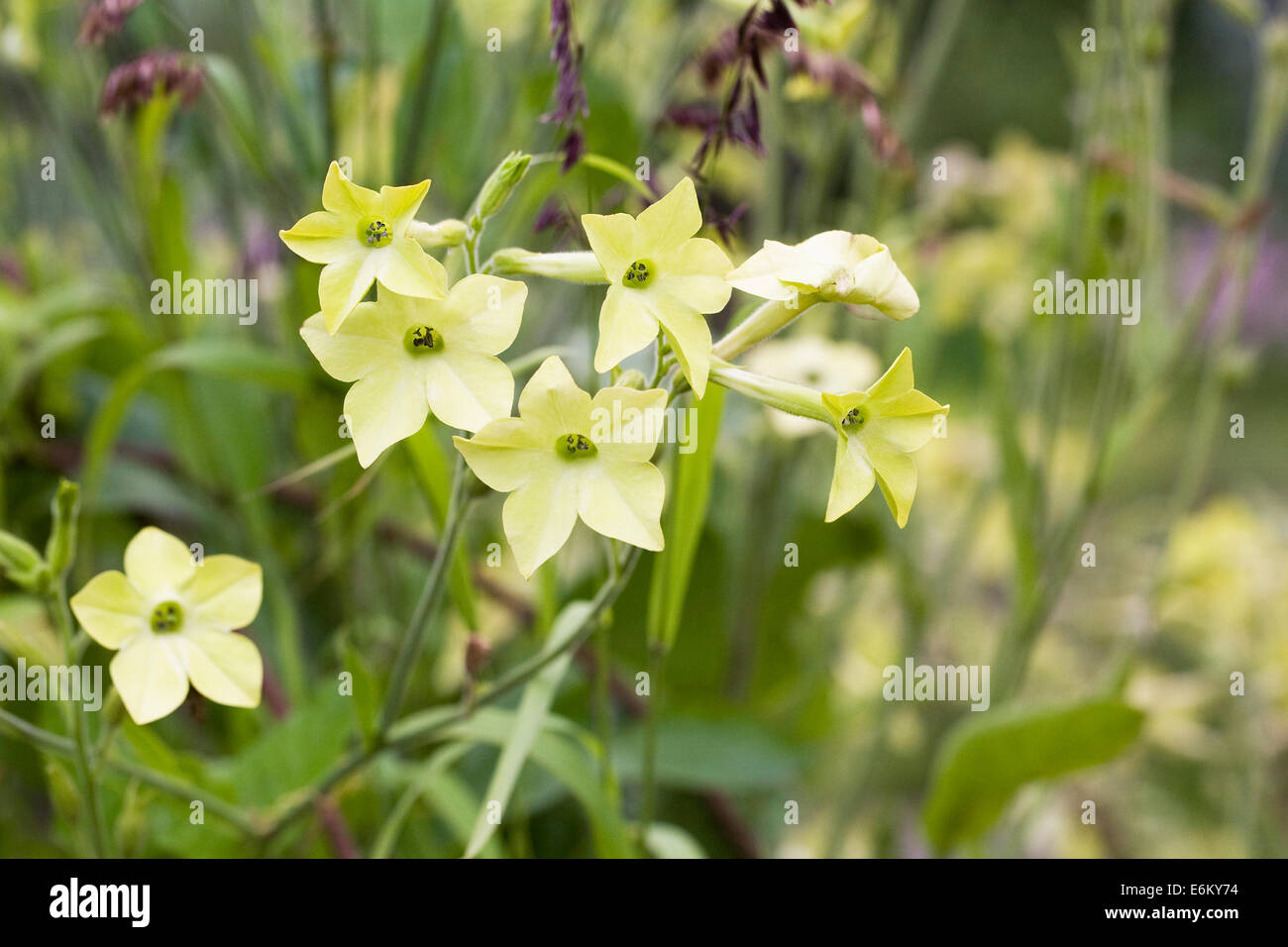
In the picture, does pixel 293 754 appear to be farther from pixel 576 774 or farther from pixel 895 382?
pixel 895 382

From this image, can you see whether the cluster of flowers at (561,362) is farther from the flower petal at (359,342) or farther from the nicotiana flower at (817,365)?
the nicotiana flower at (817,365)

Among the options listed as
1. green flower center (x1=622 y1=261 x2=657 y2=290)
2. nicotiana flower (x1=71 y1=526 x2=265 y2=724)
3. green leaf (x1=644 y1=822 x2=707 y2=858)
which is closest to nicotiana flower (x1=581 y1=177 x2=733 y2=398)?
green flower center (x1=622 y1=261 x2=657 y2=290)

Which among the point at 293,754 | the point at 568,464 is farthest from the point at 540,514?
the point at 293,754

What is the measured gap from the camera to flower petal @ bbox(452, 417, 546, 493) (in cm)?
20

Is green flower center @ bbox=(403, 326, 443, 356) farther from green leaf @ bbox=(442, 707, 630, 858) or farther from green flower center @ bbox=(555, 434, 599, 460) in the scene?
green leaf @ bbox=(442, 707, 630, 858)

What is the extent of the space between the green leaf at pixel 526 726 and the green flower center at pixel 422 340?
0.28ft

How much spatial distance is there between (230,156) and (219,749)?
302 mm

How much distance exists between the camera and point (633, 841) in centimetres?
36

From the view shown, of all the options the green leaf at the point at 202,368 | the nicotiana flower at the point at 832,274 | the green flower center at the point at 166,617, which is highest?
the green leaf at the point at 202,368

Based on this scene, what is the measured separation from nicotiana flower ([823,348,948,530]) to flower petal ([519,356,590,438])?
2.0 inches

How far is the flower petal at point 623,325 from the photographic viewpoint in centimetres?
20

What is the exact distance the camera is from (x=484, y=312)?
0.21 m

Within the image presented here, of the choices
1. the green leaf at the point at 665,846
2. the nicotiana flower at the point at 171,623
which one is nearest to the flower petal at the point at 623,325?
Answer: the nicotiana flower at the point at 171,623

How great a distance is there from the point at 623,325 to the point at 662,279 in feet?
0.05
